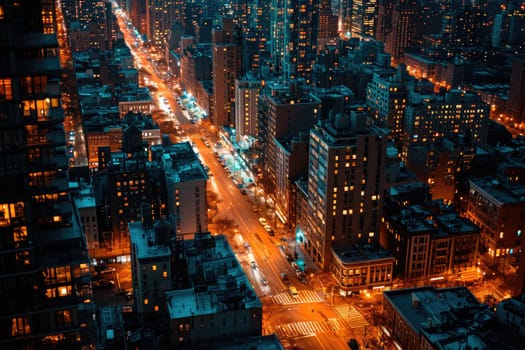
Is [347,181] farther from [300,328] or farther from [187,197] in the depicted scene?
[187,197]

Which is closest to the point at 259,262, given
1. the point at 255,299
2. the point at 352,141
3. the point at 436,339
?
the point at 352,141

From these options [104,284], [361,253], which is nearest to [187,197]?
[104,284]

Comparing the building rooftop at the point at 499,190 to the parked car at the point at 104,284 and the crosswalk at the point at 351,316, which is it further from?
the parked car at the point at 104,284

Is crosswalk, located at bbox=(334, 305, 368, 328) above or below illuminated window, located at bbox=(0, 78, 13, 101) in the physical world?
below

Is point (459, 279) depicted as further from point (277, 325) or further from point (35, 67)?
point (35, 67)

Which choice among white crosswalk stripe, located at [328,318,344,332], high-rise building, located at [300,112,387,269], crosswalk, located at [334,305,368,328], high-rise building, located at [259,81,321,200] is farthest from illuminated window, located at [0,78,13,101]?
high-rise building, located at [259,81,321,200]

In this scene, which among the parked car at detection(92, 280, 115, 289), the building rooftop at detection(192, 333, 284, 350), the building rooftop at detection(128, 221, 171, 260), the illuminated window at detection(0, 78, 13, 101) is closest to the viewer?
the illuminated window at detection(0, 78, 13, 101)

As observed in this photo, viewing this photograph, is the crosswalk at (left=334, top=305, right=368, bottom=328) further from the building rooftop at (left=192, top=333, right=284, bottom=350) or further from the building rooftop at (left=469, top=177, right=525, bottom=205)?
the building rooftop at (left=469, top=177, right=525, bottom=205)
